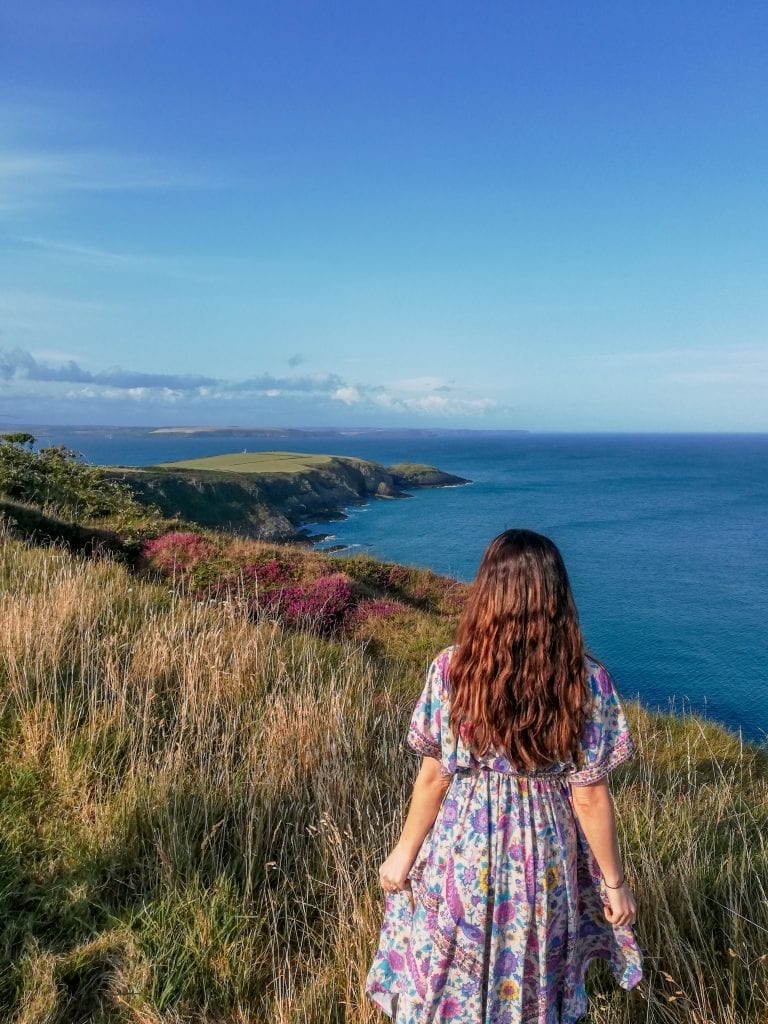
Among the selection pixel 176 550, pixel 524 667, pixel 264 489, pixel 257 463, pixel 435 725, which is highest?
pixel 524 667

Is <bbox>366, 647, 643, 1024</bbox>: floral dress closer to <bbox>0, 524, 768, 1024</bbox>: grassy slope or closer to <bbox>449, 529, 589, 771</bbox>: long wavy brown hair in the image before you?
<bbox>449, 529, 589, 771</bbox>: long wavy brown hair

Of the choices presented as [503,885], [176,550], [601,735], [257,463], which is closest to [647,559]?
[176,550]

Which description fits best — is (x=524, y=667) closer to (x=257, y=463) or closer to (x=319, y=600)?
(x=319, y=600)

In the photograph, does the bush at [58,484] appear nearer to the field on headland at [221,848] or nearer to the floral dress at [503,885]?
the field on headland at [221,848]

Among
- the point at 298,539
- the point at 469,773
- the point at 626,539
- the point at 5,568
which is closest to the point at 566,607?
the point at 469,773

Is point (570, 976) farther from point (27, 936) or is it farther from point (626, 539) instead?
point (626, 539)

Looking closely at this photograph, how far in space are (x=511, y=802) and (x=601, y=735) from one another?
0.37 m

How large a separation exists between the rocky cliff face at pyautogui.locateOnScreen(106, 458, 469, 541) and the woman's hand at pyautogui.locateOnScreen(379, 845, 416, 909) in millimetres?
38385

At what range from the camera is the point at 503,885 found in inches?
83.7

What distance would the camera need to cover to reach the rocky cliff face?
5762cm

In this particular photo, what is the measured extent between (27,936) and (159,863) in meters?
0.66

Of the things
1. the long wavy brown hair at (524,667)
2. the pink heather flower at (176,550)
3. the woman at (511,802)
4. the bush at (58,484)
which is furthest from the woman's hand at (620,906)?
the bush at (58,484)

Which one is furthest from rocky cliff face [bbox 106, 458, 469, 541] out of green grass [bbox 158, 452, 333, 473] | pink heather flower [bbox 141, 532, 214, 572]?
pink heather flower [bbox 141, 532, 214, 572]

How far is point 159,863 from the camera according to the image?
3365 millimetres
